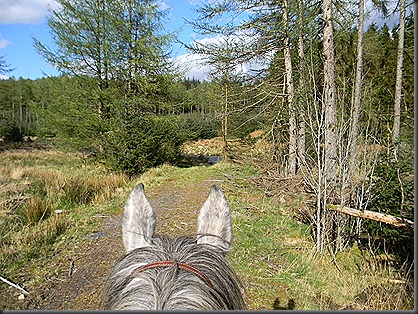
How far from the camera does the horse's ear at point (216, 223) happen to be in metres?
1.63

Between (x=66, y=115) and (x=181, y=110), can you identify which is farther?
(x=181, y=110)

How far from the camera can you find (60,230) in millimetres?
5809

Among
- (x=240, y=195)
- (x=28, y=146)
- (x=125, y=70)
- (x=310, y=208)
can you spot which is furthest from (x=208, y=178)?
(x=28, y=146)

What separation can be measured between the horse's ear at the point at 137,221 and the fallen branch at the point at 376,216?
2.98 metres

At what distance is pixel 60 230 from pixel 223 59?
606 centimetres

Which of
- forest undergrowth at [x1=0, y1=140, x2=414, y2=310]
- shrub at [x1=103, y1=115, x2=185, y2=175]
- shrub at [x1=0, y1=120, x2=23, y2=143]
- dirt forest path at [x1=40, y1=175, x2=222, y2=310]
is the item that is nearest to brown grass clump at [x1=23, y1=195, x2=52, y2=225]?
forest undergrowth at [x1=0, y1=140, x2=414, y2=310]

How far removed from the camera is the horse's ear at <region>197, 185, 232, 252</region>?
5.35ft

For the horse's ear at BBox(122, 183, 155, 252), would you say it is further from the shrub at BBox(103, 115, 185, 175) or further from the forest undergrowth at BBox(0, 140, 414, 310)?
the shrub at BBox(103, 115, 185, 175)

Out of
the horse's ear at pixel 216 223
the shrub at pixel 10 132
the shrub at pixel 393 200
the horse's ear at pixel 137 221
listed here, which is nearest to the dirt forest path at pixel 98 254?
the horse's ear at pixel 137 221

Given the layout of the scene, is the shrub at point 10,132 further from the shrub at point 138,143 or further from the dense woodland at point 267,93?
the shrub at point 138,143

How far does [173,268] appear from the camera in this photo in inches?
49.6

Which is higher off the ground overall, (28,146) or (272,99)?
(272,99)

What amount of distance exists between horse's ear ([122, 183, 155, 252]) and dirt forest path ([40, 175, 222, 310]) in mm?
2416

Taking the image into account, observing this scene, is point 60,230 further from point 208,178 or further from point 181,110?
point 181,110
